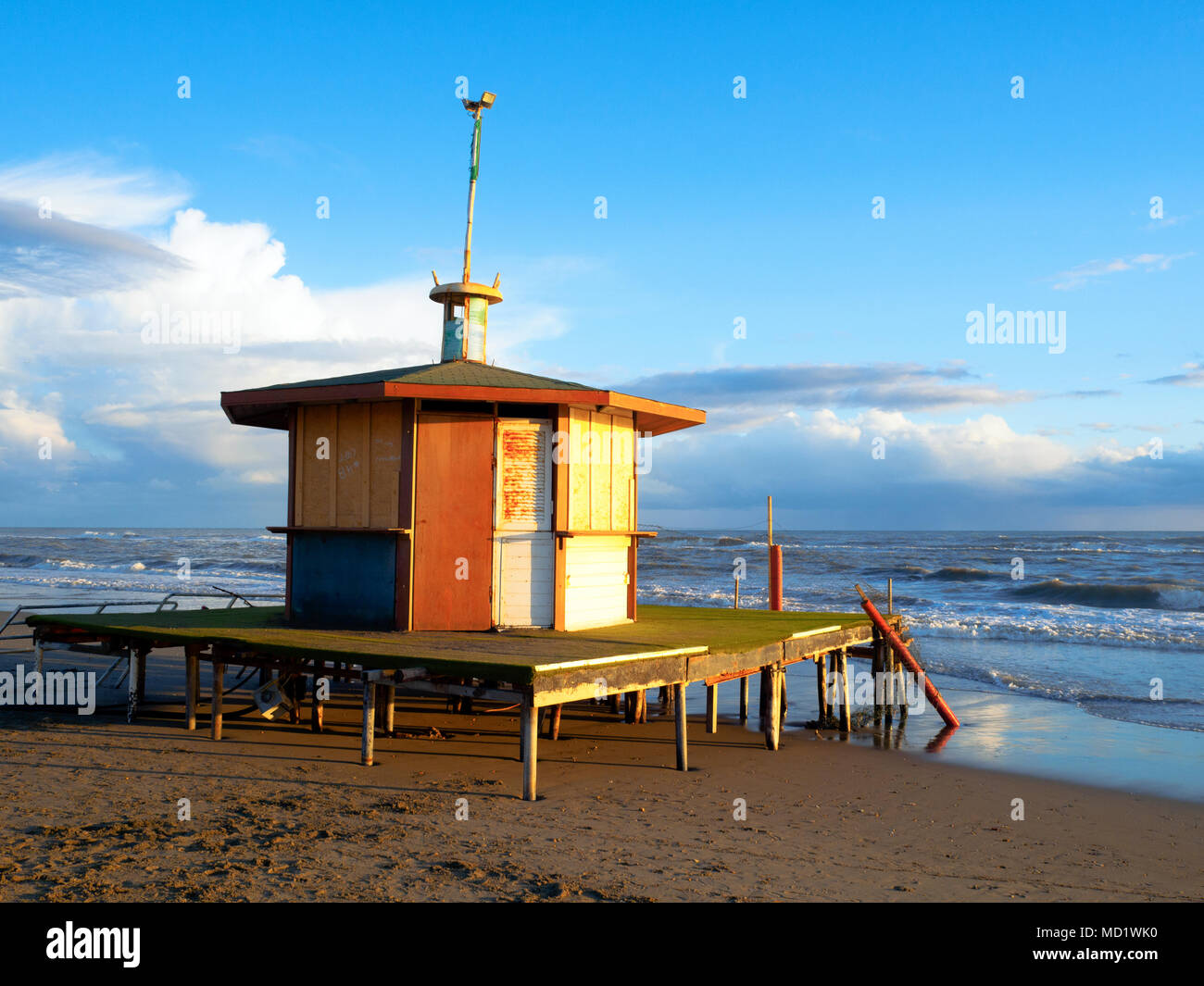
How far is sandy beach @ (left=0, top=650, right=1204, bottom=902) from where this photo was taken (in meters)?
6.73

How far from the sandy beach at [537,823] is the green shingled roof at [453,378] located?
466cm

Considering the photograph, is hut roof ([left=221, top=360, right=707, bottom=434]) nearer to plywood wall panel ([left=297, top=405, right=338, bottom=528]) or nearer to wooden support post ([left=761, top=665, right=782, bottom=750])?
plywood wall panel ([left=297, top=405, right=338, bottom=528])

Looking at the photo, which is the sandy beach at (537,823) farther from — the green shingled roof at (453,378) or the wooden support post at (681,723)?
the green shingled roof at (453,378)

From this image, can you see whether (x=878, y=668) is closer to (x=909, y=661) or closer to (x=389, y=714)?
(x=909, y=661)

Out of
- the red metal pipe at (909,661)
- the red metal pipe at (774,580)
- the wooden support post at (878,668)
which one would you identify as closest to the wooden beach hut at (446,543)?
the red metal pipe at (909,661)

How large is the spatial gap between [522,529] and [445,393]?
2069 millimetres

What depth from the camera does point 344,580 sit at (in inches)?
497

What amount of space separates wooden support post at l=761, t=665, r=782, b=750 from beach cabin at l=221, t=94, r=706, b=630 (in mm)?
2574

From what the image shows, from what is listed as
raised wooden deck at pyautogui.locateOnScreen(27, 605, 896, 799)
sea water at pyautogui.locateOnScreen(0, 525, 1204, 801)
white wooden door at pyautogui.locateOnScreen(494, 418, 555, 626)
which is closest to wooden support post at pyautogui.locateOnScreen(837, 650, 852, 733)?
raised wooden deck at pyautogui.locateOnScreen(27, 605, 896, 799)

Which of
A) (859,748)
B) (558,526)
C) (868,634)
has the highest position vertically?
(558,526)
